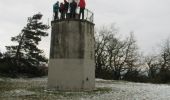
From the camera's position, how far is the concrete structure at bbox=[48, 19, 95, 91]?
2439 cm

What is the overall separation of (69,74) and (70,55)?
1.35 metres

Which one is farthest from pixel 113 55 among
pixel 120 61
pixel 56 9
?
pixel 56 9

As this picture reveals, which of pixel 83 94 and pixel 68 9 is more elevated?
pixel 68 9

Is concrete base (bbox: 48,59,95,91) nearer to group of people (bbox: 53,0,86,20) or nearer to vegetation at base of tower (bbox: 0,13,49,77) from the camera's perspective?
group of people (bbox: 53,0,86,20)

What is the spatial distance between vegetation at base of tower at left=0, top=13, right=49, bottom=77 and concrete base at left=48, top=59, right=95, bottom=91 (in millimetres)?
27748

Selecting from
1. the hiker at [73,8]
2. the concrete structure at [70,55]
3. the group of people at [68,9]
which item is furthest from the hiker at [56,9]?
the hiker at [73,8]

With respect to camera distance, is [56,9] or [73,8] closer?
[73,8]

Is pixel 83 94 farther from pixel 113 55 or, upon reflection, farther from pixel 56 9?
pixel 113 55

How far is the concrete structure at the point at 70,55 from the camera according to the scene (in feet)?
80.0

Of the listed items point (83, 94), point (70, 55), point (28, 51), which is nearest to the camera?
point (83, 94)

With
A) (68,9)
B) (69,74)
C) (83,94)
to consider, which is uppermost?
(68,9)

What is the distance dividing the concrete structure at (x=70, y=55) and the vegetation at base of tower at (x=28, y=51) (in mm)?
27712

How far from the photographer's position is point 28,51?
5366 cm

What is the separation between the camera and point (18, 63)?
52.3 m
